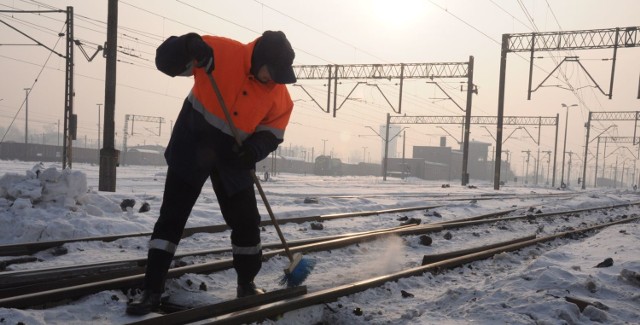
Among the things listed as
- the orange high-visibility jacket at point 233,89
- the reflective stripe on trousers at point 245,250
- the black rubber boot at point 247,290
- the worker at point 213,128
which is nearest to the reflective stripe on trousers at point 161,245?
the worker at point 213,128

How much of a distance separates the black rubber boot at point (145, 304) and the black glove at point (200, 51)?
1.53 meters

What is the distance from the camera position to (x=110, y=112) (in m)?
13.7

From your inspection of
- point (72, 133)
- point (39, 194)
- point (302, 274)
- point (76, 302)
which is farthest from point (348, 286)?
point (72, 133)

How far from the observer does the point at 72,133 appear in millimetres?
17047

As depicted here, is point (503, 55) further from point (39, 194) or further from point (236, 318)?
point (236, 318)

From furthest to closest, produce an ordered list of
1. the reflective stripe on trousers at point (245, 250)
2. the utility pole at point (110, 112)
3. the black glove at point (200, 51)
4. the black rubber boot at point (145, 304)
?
the utility pole at point (110, 112) → the reflective stripe on trousers at point (245, 250) → the black rubber boot at point (145, 304) → the black glove at point (200, 51)

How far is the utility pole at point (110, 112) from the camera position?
525 inches

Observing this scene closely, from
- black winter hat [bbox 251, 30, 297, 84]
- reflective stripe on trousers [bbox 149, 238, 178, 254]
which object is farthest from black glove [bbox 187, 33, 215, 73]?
reflective stripe on trousers [bbox 149, 238, 178, 254]

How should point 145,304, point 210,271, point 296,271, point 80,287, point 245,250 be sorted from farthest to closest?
point 210,271 < point 296,271 < point 245,250 < point 80,287 < point 145,304

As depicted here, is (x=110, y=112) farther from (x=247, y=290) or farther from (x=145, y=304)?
(x=145, y=304)

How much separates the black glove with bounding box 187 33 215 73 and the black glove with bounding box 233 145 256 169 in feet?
1.83

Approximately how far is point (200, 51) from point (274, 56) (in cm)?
49

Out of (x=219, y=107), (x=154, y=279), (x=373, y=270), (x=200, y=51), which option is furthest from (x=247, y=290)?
(x=373, y=270)

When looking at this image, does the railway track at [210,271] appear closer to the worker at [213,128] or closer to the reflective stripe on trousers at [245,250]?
the reflective stripe on trousers at [245,250]
